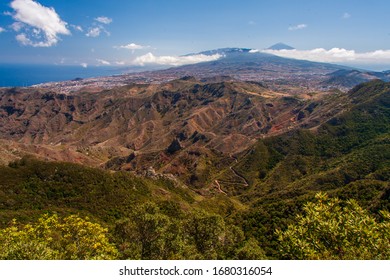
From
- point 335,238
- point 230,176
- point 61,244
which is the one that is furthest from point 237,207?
point 335,238

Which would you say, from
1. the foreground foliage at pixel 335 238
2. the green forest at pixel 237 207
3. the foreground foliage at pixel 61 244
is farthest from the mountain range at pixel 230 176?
the foreground foliage at pixel 335 238

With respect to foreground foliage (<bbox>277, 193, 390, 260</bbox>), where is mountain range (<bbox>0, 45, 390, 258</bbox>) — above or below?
below

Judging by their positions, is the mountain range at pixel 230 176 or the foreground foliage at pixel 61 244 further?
the mountain range at pixel 230 176

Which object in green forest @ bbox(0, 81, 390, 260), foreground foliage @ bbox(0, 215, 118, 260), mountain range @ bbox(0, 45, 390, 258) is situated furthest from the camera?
mountain range @ bbox(0, 45, 390, 258)

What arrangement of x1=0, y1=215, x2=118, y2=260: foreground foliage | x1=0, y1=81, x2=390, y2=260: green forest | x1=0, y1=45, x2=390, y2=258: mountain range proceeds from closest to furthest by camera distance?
x1=0, y1=215, x2=118, y2=260: foreground foliage
x1=0, y1=81, x2=390, y2=260: green forest
x1=0, y1=45, x2=390, y2=258: mountain range

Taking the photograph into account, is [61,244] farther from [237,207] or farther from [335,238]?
[237,207]

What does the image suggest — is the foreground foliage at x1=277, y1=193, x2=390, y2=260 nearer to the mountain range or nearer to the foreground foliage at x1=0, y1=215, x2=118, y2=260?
the mountain range

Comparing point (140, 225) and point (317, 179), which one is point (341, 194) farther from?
point (140, 225)

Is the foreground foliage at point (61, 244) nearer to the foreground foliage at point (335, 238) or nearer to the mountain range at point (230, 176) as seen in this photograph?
the mountain range at point (230, 176)

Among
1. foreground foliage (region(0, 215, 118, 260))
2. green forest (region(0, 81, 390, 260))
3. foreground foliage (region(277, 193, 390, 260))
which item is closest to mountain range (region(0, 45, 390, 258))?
green forest (region(0, 81, 390, 260))
